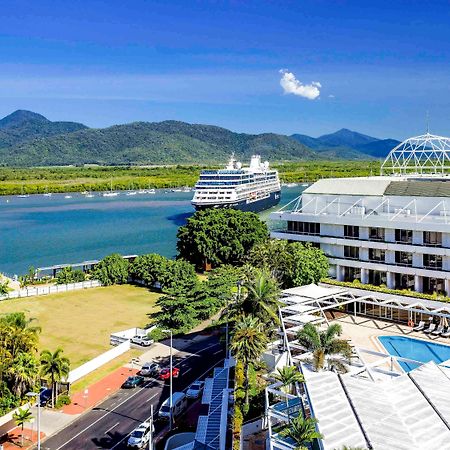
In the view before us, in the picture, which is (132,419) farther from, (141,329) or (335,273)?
(335,273)

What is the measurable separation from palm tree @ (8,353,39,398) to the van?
7.34 m

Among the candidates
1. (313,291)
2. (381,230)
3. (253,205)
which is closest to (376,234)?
(381,230)

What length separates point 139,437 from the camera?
27688mm

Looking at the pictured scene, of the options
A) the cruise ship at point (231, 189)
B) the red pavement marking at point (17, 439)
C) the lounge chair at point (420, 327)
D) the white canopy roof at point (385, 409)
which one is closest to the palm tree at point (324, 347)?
the white canopy roof at point (385, 409)

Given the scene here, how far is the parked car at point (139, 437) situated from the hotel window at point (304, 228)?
25.6 m

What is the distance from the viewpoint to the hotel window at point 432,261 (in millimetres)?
40469

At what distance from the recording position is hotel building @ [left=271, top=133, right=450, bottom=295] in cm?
4091

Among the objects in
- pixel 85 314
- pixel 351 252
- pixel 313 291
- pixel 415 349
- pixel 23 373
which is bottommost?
pixel 85 314

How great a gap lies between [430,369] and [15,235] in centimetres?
10387

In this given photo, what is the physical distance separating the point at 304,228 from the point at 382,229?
812 cm

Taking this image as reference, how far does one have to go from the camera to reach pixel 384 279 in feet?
142

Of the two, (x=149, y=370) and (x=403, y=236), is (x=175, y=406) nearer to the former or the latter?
(x=149, y=370)

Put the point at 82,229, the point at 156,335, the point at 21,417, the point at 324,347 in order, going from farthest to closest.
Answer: the point at 82,229, the point at 156,335, the point at 21,417, the point at 324,347

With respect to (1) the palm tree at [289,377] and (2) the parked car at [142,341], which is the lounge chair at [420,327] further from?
(2) the parked car at [142,341]
